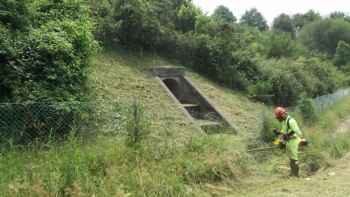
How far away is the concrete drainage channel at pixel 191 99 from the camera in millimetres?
11300

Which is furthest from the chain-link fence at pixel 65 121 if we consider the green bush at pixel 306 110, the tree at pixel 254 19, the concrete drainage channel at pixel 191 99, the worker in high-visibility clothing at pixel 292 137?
the tree at pixel 254 19

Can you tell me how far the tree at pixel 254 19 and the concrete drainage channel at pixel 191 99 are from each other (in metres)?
57.5

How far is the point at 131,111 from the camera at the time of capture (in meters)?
7.02

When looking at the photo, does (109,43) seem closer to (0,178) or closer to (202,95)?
(202,95)

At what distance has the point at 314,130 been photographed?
11938 millimetres

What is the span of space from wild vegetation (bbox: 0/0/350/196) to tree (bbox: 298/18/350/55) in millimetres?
46257

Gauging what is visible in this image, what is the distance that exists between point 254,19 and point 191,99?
6122 centimetres

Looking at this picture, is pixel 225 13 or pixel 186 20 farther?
pixel 225 13

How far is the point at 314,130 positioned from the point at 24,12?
1019cm

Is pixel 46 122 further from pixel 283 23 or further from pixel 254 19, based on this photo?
pixel 283 23

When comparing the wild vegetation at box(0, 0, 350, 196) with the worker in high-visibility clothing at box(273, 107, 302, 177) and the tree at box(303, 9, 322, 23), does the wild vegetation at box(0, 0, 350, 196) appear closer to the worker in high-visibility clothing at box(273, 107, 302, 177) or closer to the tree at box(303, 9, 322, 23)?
the worker in high-visibility clothing at box(273, 107, 302, 177)

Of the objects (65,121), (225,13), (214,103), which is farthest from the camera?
(225,13)

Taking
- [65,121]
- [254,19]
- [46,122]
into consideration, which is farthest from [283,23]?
[46,122]

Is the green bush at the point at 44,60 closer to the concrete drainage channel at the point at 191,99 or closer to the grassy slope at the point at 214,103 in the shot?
the grassy slope at the point at 214,103
